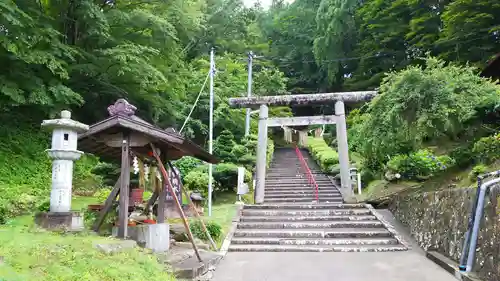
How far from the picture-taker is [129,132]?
7258mm

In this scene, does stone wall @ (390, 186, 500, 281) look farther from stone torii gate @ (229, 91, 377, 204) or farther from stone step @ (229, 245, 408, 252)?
stone torii gate @ (229, 91, 377, 204)

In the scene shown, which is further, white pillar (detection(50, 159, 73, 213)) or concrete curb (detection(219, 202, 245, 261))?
concrete curb (detection(219, 202, 245, 261))

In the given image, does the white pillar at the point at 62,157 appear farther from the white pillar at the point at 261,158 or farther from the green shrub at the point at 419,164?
the green shrub at the point at 419,164

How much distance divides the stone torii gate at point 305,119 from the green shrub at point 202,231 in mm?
4711

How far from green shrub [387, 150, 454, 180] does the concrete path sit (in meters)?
3.50

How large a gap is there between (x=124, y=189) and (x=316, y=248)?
186 inches

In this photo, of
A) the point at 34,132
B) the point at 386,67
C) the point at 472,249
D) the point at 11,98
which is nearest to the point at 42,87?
the point at 11,98

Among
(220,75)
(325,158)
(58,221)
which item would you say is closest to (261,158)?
(325,158)

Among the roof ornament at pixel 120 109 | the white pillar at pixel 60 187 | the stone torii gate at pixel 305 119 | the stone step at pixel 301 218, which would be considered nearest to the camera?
the roof ornament at pixel 120 109

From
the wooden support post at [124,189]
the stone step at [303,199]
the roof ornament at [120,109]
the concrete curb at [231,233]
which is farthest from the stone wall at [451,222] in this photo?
the roof ornament at [120,109]

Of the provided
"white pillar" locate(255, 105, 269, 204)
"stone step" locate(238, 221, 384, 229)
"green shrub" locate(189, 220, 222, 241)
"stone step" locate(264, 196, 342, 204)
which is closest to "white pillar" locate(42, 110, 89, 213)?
"green shrub" locate(189, 220, 222, 241)

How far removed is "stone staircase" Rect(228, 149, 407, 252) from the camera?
944cm

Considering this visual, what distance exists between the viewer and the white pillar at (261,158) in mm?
14367

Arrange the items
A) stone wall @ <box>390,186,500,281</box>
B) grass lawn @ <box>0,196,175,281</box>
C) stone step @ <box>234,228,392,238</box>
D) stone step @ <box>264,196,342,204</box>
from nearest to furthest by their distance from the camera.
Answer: grass lawn @ <box>0,196,175,281</box>
stone wall @ <box>390,186,500,281</box>
stone step @ <box>234,228,392,238</box>
stone step @ <box>264,196,342,204</box>
